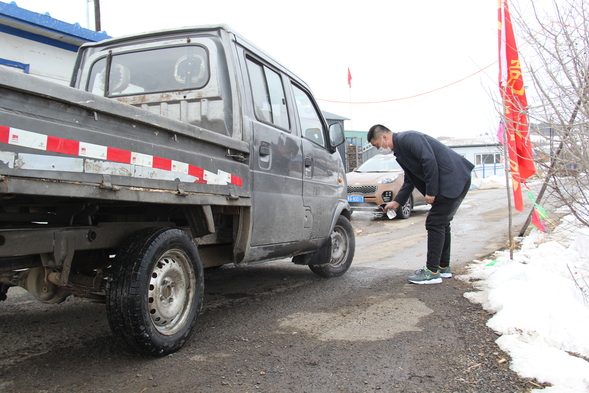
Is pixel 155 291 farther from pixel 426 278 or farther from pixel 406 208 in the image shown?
pixel 406 208

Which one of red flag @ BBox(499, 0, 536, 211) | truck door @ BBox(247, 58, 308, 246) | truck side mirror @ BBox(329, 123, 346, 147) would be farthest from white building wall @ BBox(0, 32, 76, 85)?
red flag @ BBox(499, 0, 536, 211)

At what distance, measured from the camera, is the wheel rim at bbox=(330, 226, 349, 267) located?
5.33 m

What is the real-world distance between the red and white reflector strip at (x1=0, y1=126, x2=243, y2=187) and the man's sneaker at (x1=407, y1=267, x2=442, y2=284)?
269 centimetres

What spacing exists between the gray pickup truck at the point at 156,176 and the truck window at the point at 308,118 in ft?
0.08

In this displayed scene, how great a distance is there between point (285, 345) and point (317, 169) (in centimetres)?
212

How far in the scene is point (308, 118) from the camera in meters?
4.84

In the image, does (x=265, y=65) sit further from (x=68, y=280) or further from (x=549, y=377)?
(x=549, y=377)

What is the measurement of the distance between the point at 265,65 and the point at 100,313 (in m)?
2.62

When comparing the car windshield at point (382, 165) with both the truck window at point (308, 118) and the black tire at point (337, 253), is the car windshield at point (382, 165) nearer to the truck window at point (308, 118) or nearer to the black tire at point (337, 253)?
the black tire at point (337, 253)

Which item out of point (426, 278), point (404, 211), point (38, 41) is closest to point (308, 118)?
point (426, 278)

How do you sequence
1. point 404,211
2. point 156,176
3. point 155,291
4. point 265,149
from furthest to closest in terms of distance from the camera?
point 404,211
point 265,149
point 155,291
point 156,176

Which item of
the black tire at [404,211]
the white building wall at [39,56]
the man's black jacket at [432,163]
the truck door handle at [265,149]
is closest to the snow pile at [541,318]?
the man's black jacket at [432,163]

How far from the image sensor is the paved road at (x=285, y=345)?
2.50 m

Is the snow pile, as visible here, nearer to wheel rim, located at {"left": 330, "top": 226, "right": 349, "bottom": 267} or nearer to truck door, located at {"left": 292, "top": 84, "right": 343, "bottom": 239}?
wheel rim, located at {"left": 330, "top": 226, "right": 349, "bottom": 267}
